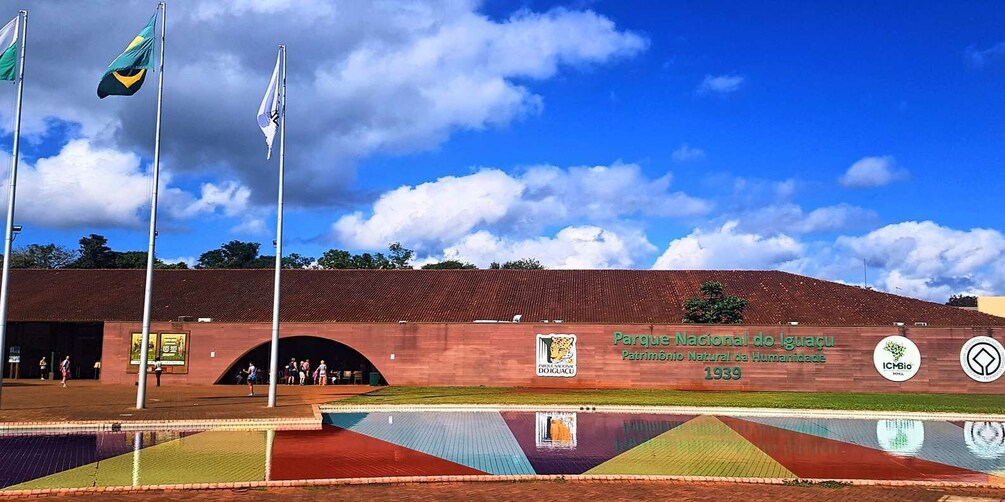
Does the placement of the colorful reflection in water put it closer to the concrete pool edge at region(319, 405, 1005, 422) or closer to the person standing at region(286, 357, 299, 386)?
the concrete pool edge at region(319, 405, 1005, 422)

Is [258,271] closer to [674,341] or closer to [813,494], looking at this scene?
[674,341]

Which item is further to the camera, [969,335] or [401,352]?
[401,352]

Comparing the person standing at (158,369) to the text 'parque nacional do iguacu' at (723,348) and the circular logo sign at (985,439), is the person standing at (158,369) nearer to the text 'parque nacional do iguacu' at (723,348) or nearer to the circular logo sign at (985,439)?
the text 'parque nacional do iguacu' at (723,348)

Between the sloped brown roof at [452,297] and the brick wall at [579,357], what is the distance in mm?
3191

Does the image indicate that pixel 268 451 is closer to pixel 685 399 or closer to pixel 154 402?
pixel 154 402

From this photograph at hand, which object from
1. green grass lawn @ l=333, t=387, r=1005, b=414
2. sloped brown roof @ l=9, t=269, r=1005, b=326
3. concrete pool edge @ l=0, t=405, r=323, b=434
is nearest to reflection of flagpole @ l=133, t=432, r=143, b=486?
concrete pool edge @ l=0, t=405, r=323, b=434

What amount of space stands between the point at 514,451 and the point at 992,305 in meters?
52.2

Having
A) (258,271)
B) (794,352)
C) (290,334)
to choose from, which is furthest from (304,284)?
(794,352)

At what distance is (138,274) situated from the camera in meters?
46.7

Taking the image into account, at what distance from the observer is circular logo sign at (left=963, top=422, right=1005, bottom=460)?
17.1 metres

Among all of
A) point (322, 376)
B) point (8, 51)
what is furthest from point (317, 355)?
point (8, 51)

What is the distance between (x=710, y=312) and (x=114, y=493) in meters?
30.2

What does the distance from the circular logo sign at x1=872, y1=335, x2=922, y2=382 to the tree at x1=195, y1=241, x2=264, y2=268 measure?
6300cm

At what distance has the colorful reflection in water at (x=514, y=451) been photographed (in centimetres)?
1413
